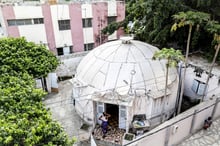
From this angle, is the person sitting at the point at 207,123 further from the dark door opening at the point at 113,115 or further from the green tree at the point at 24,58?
the green tree at the point at 24,58

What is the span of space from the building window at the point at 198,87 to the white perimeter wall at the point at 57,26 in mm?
14049

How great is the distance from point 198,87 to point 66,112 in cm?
1138

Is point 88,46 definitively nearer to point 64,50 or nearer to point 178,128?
point 64,50

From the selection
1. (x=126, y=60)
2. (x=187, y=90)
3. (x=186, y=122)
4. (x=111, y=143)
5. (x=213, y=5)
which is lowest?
(x=111, y=143)

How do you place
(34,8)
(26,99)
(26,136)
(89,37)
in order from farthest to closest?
(89,37) → (34,8) → (26,99) → (26,136)

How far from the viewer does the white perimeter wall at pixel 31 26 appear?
19.3 meters

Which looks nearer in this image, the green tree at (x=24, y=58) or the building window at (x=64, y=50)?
the green tree at (x=24, y=58)

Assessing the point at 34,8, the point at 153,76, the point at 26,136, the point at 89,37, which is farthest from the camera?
the point at 89,37

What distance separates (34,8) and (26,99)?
13.4 meters

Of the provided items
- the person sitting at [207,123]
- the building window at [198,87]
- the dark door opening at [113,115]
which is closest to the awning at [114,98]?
the dark door opening at [113,115]

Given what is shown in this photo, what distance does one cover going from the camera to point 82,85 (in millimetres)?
14391

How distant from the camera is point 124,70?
1391cm

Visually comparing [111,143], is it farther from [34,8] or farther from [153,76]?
[34,8]

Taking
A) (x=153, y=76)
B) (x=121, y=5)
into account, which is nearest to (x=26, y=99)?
(x=153, y=76)
